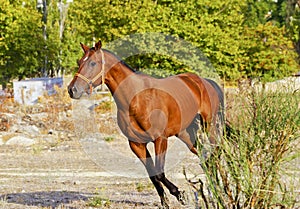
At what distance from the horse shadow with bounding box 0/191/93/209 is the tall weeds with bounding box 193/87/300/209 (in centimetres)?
397

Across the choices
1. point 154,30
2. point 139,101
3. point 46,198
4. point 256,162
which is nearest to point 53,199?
point 46,198

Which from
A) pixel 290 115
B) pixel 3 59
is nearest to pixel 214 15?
pixel 3 59

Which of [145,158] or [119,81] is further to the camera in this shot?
[145,158]

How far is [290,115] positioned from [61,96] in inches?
763

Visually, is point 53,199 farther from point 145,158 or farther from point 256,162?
point 256,162

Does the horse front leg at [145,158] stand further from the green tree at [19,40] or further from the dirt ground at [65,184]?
the green tree at [19,40]

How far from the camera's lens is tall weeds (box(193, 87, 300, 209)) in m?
4.42

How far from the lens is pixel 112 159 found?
14.1 metres

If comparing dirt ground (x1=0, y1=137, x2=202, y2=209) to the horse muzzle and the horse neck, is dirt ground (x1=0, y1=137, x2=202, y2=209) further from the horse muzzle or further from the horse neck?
the horse muzzle

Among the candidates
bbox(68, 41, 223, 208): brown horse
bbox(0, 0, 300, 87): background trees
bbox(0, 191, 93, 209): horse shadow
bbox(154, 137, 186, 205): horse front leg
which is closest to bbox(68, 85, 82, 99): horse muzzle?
bbox(68, 41, 223, 208): brown horse

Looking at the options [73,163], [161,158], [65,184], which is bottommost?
[73,163]

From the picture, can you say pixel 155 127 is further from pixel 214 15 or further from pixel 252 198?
pixel 214 15

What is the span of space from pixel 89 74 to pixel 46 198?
2.59 meters

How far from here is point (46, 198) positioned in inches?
346
